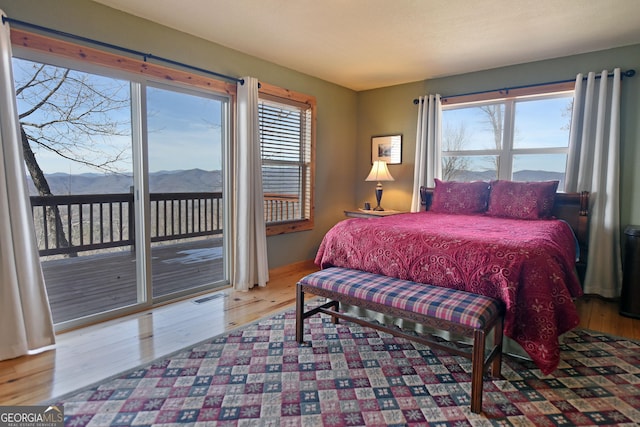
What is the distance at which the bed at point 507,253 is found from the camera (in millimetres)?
1975

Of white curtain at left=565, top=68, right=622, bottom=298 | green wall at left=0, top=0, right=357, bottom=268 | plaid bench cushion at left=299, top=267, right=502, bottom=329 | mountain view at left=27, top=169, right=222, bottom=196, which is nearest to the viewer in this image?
plaid bench cushion at left=299, top=267, right=502, bottom=329

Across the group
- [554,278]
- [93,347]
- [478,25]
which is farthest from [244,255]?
[478,25]

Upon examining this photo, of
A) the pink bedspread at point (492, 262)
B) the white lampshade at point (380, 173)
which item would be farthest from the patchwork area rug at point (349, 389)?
the white lampshade at point (380, 173)

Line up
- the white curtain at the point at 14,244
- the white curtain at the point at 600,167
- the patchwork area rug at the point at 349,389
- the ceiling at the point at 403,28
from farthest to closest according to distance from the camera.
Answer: the white curtain at the point at 600,167 < the ceiling at the point at 403,28 < the white curtain at the point at 14,244 < the patchwork area rug at the point at 349,389

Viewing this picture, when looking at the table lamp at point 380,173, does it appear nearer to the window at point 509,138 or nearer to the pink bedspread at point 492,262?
the window at point 509,138

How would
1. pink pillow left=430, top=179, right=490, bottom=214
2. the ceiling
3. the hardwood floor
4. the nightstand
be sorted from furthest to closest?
1. the nightstand
2. pink pillow left=430, top=179, right=490, bottom=214
3. the ceiling
4. the hardwood floor

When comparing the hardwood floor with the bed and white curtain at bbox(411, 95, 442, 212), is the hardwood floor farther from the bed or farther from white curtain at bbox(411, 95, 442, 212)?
white curtain at bbox(411, 95, 442, 212)

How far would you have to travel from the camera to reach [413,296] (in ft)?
6.73

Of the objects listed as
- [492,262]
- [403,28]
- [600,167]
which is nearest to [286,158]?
[403,28]

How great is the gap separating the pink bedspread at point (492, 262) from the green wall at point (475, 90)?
1.13m

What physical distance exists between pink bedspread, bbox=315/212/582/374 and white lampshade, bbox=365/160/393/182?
1.72m

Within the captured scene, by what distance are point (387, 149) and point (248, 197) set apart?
2.24m

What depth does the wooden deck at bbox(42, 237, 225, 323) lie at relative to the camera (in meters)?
2.96

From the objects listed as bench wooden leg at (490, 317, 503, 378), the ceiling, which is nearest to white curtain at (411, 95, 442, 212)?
the ceiling
